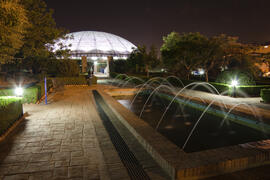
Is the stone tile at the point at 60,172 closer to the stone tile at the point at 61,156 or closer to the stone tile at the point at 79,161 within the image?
the stone tile at the point at 79,161

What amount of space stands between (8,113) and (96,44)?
203 ft


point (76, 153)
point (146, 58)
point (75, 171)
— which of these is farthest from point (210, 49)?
point (75, 171)

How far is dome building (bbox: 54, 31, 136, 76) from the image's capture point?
59938 mm

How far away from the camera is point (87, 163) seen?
4176mm

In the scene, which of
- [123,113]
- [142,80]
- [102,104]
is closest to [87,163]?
[123,113]

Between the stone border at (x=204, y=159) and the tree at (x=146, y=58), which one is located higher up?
the tree at (x=146, y=58)

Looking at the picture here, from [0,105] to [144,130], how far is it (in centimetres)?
419

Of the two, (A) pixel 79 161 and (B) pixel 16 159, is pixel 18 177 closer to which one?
(B) pixel 16 159

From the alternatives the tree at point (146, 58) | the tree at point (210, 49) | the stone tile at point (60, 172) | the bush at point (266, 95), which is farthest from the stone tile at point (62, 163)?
the tree at point (146, 58)

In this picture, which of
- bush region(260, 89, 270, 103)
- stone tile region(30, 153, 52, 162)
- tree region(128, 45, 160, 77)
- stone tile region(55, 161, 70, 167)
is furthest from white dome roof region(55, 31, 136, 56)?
stone tile region(55, 161, 70, 167)

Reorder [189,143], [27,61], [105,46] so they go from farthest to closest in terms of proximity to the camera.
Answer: [105,46] → [27,61] → [189,143]

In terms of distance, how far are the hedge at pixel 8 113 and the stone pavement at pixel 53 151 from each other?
1.12 ft

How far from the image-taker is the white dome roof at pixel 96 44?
202ft

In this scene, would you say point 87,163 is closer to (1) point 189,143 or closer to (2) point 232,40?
(1) point 189,143
